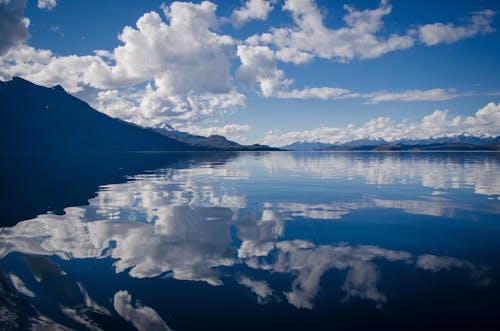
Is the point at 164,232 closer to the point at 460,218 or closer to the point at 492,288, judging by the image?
the point at 492,288

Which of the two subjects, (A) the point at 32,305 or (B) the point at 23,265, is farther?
(B) the point at 23,265

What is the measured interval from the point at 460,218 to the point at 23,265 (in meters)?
32.7

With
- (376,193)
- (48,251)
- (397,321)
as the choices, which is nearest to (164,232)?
(48,251)

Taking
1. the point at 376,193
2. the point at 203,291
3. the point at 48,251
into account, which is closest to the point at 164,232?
the point at 48,251

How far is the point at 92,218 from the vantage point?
26.9 m

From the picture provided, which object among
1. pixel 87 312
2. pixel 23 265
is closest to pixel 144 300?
pixel 87 312

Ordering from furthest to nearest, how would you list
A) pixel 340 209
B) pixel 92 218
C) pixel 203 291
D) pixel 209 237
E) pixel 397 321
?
pixel 340 209 < pixel 92 218 < pixel 209 237 < pixel 203 291 < pixel 397 321

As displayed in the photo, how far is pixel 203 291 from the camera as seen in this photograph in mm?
13508

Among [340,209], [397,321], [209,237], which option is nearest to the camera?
[397,321]

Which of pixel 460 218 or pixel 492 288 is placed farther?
pixel 460 218

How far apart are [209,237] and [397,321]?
13341mm

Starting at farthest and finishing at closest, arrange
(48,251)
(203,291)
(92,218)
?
(92,218), (48,251), (203,291)

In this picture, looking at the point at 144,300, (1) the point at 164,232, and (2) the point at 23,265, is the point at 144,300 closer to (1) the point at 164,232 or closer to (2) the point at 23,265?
(2) the point at 23,265

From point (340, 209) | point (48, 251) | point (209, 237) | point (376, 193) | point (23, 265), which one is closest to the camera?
point (23, 265)
